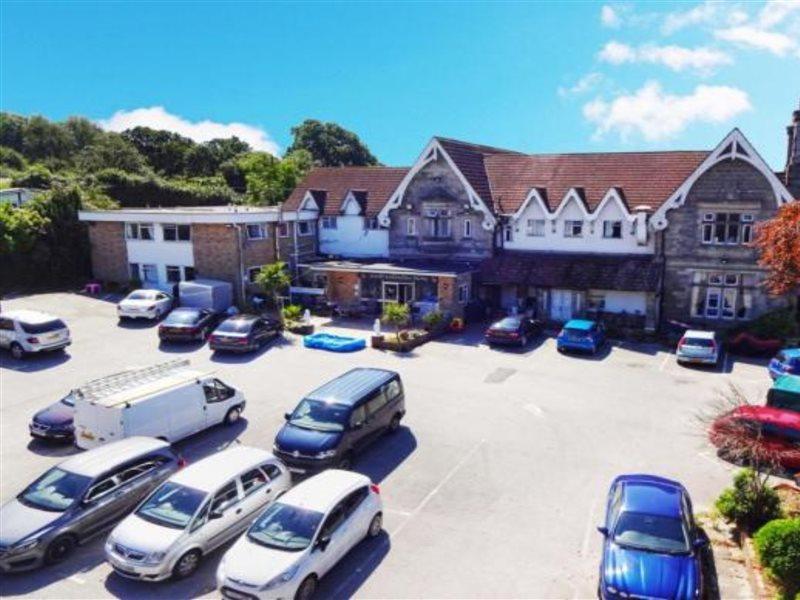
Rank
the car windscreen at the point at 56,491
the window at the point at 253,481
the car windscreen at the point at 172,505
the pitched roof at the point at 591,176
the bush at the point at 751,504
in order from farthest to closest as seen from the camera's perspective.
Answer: the pitched roof at the point at 591,176, the window at the point at 253,481, the car windscreen at the point at 56,491, the bush at the point at 751,504, the car windscreen at the point at 172,505

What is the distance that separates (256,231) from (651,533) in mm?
28632

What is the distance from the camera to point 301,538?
11.5 metres

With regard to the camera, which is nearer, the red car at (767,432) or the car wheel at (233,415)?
the red car at (767,432)

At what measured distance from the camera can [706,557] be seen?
12523 millimetres

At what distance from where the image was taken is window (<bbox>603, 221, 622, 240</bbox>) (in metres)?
32.8

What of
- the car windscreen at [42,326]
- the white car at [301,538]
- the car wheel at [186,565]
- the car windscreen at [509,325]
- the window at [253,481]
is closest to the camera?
the white car at [301,538]

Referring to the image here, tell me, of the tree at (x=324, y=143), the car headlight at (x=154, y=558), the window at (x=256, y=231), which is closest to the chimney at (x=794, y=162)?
the window at (x=256, y=231)

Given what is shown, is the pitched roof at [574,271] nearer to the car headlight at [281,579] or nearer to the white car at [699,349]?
the white car at [699,349]

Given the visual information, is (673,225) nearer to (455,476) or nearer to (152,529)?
(455,476)

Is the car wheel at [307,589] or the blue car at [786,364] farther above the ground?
the blue car at [786,364]

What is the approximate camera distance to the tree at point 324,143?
94438 millimetres

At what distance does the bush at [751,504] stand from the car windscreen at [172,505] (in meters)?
11.0

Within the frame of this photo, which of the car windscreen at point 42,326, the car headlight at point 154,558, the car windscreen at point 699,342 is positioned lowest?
the car headlight at point 154,558

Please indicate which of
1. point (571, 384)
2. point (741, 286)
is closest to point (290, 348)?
point (571, 384)
